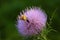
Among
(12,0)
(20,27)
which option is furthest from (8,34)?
(20,27)

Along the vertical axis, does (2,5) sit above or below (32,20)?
above

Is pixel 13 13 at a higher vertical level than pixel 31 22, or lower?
higher

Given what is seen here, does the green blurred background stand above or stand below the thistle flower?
above

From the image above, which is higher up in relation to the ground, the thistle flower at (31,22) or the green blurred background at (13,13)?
the green blurred background at (13,13)

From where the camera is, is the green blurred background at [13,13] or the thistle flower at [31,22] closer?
the thistle flower at [31,22]

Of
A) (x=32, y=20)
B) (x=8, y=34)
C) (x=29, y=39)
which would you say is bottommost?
(x=29, y=39)

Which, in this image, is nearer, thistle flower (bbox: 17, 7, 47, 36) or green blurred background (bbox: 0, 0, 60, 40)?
thistle flower (bbox: 17, 7, 47, 36)

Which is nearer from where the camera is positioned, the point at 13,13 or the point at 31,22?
the point at 31,22

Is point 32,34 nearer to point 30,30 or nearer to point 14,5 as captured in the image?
point 30,30
